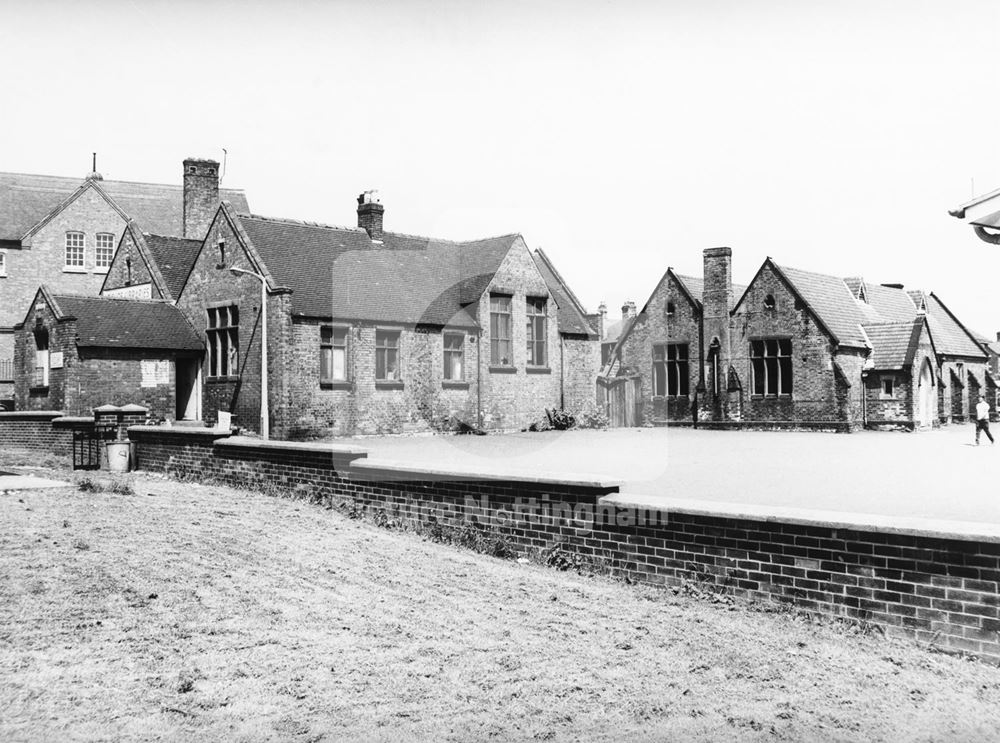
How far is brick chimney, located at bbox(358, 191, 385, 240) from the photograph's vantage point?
1298 inches

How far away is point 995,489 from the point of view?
1338 centimetres

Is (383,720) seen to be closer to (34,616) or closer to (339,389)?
(34,616)

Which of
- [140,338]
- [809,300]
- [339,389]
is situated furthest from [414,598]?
[809,300]

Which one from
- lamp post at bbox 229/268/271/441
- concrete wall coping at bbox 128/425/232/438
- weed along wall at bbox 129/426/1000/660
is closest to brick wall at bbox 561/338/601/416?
lamp post at bbox 229/268/271/441

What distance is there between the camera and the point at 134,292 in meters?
33.4

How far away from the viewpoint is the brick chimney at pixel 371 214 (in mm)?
32969

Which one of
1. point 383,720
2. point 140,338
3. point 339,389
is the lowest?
point 383,720

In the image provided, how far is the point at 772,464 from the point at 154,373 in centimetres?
1983

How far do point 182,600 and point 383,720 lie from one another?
2944 millimetres

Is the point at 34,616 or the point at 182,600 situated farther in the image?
the point at 182,600

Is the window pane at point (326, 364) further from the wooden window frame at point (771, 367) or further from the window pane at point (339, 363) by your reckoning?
the wooden window frame at point (771, 367)

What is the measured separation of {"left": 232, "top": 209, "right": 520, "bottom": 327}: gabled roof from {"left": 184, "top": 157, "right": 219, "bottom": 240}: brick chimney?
7.00m

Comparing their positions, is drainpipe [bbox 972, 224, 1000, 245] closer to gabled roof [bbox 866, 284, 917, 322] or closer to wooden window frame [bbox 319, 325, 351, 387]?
wooden window frame [bbox 319, 325, 351, 387]

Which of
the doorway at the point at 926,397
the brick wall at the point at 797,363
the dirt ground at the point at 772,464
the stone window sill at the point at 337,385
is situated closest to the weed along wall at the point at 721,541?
the dirt ground at the point at 772,464
